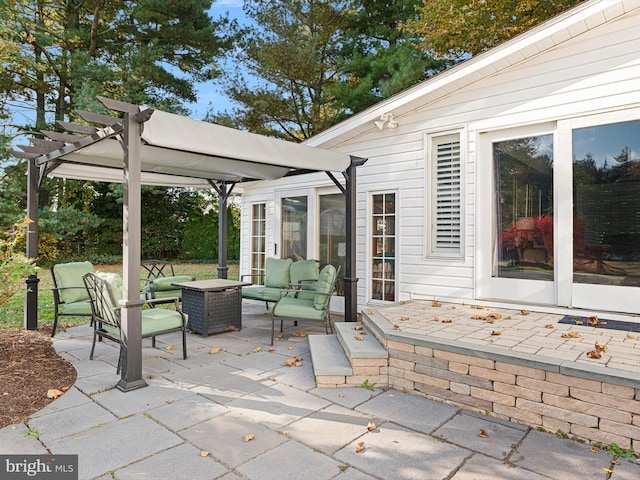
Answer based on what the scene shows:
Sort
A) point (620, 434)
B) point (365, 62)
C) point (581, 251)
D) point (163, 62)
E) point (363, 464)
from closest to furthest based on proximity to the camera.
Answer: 1. point (363, 464)
2. point (620, 434)
3. point (581, 251)
4. point (365, 62)
5. point (163, 62)

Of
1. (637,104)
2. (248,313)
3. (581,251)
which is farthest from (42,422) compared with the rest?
(637,104)

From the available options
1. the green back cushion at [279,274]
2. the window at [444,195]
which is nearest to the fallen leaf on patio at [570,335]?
the window at [444,195]

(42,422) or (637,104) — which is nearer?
(42,422)

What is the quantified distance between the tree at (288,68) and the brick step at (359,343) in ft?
33.1

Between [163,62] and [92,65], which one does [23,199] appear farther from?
[163,62]

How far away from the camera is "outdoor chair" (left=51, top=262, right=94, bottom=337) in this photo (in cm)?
496

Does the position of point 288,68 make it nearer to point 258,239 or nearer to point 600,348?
point 258,239

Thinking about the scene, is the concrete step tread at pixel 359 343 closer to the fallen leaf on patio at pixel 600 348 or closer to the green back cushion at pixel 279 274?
the fallen leaf on patio at pixel 600 348

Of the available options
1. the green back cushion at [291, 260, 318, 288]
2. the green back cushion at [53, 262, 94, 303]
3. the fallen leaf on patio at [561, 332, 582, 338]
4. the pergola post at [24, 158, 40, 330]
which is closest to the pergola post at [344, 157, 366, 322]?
the green back cushion at [291, 260, 318, 288]

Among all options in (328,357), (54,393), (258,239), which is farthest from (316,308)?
(258,239)

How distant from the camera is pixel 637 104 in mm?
4102

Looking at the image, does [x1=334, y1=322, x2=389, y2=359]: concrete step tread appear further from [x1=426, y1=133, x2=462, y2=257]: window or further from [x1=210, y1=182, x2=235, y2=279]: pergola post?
[x1=210, y1=182, x2=235, y2=279]: pergola post

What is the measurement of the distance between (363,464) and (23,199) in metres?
14.9

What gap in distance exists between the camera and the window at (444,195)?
5.38 metres
